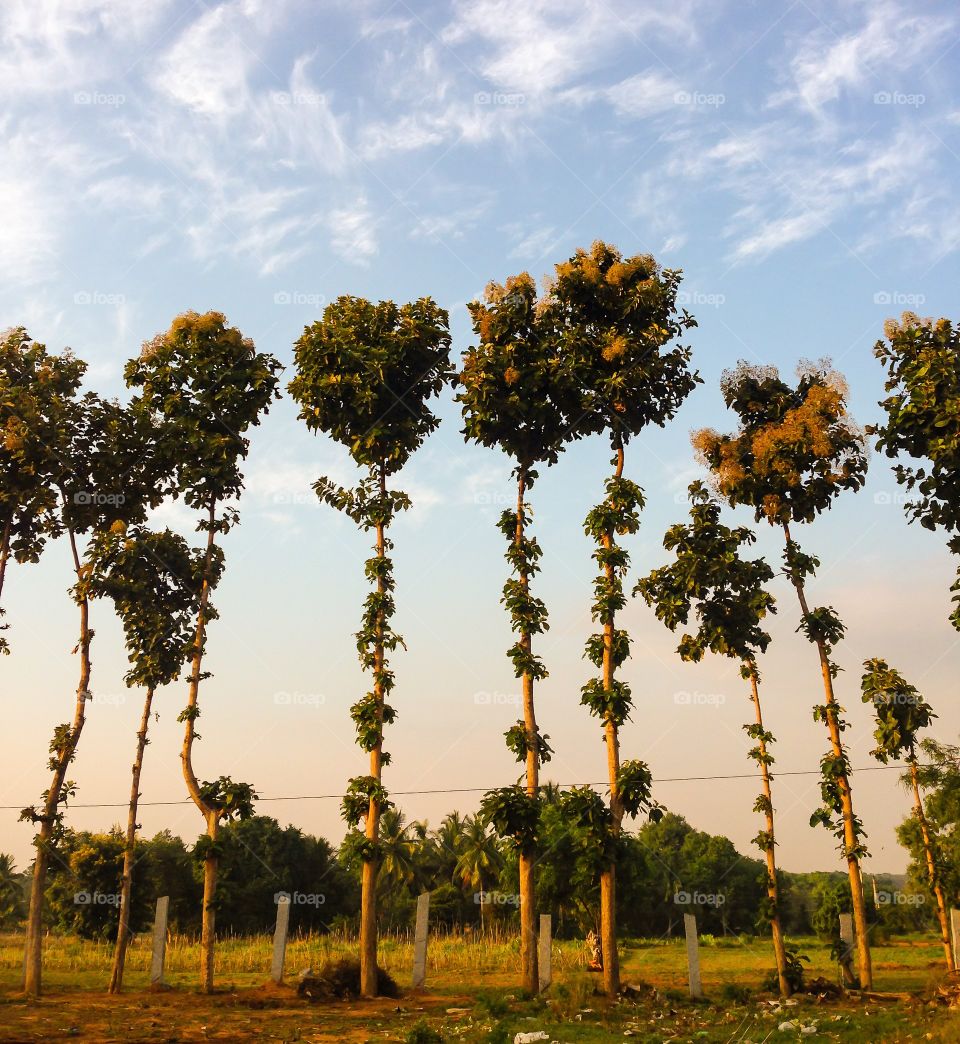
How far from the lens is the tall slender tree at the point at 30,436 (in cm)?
2931

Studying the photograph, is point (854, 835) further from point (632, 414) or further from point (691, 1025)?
point (632, 414)

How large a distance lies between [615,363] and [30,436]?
18286mm

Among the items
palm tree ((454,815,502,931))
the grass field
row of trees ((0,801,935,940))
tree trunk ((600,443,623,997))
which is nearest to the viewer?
the grass field

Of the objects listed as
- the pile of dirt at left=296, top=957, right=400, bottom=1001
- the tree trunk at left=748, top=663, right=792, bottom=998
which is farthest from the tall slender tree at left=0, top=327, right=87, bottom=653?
the tree trunk at left=748, top=663, right=792, bottom=998

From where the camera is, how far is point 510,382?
28.2 meters

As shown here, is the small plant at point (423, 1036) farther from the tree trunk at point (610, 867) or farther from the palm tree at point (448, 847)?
the palm tree at point (448, 847)

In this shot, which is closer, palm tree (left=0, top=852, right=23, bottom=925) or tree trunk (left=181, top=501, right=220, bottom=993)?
tree trunk (left=181, top=501, right=220, bottom=993)

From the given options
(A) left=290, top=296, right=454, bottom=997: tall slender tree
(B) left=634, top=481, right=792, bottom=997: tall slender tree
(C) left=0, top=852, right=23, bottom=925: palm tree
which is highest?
(A) left=290, top=296, right=454, bottom=997: tall slender tree

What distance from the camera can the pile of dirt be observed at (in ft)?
83.0

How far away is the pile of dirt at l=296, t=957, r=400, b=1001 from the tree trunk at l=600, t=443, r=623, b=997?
646cm

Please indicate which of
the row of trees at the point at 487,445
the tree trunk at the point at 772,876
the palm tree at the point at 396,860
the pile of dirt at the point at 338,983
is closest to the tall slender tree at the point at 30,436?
the row of trees at the point at 487,445

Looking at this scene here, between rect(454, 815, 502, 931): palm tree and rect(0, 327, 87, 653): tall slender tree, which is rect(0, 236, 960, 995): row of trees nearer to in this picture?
rect(0, 327, 87, 653): tall slender tree

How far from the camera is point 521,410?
28.3 m

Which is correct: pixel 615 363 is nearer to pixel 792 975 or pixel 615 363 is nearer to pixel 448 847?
pixel 792 975
